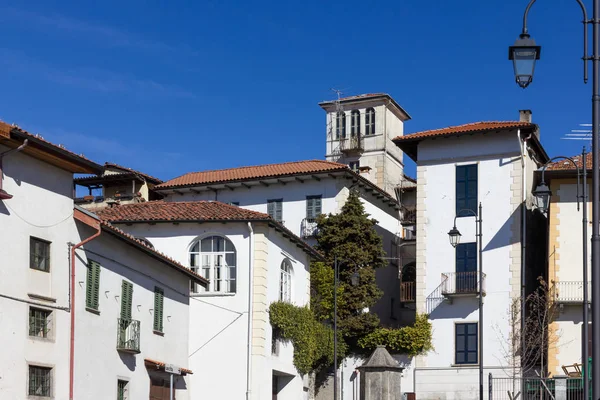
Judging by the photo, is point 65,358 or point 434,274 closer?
point 65,358

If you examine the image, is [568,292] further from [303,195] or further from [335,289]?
[303,195]

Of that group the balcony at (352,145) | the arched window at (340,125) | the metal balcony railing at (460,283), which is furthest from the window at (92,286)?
the arched window at (340,125)

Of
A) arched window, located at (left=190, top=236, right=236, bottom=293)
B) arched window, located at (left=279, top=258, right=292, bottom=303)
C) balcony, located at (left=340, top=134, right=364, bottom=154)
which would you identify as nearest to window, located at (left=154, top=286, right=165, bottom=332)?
arched window, located at (left=190, top=236, right=236, bottom=293)

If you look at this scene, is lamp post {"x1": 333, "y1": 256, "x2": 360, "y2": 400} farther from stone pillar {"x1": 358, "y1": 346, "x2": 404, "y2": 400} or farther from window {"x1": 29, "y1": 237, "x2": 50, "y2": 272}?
window {"x1": 29, "y1": 237, "x2": 50, "y2": 272}

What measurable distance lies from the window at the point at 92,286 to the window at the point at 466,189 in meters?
23.0

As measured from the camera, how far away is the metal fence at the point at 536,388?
40.6 meters

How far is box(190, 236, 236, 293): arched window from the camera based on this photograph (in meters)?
42.7

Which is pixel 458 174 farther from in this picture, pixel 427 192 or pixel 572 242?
pixel 572 242

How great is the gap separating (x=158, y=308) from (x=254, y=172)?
2196cm

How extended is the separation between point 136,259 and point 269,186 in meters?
22.6

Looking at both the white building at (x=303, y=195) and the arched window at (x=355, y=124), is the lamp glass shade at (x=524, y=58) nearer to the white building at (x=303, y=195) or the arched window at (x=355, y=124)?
the white building at (x=303, y=195)

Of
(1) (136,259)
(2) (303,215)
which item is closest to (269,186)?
(2) (303,215)

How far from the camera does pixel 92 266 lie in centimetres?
3041

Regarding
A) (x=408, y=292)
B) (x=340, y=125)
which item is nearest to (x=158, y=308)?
(x=408, y=292)
